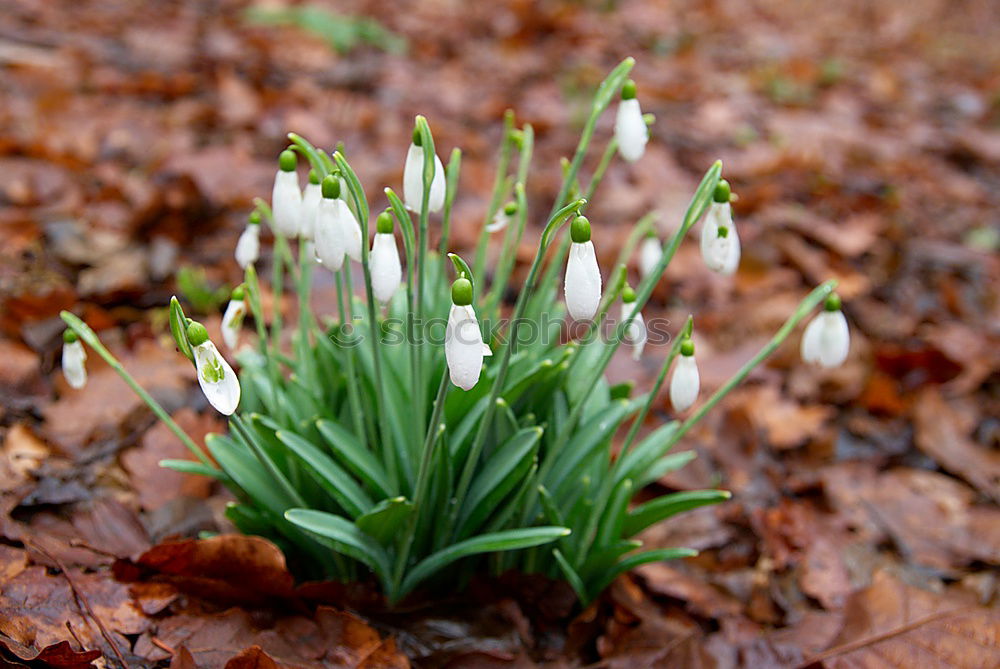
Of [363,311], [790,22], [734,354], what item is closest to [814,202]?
[734,354]

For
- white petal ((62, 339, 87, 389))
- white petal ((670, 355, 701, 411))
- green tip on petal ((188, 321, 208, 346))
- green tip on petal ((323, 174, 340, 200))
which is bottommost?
white petal ((62, 339, 87, 389))

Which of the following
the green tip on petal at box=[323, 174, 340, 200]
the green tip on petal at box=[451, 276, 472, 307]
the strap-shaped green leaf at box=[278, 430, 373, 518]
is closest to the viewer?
the green tip on petal at box=[451, 276, 472, 307]

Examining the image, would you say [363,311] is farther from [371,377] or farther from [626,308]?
[626,308]

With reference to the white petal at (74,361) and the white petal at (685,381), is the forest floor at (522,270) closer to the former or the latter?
the white petal at (74,361)

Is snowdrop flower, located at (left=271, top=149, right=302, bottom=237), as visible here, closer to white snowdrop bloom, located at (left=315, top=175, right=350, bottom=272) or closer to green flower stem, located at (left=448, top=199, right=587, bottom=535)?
white snowdrop bloom, located at (left=315, top=175, right=350, bottom=272)

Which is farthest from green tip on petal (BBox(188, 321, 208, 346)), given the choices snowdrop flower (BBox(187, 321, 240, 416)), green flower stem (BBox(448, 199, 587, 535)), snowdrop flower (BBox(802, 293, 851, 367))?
snowdrop flower (BBox(802, 293, 851, 367))

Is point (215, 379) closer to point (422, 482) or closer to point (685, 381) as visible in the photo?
point (422, 482)

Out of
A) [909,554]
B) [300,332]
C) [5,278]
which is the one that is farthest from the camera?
[5,278]
